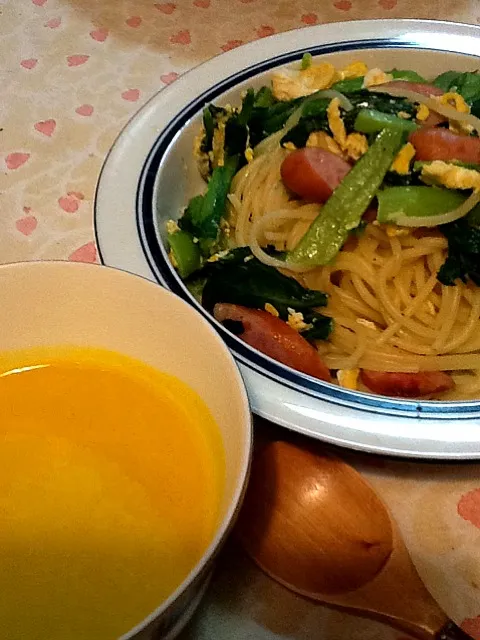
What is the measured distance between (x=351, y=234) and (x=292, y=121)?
0.36 meters

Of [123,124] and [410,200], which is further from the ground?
[410,200]

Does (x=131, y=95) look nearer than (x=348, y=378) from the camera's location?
No

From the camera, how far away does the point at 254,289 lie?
4.96 ft

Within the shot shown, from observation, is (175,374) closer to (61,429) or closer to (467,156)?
(61,429)

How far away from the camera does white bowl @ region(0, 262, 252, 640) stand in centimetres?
84

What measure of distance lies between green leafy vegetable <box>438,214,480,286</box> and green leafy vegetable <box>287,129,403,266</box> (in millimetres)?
208

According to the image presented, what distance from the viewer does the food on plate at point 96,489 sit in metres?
0.70

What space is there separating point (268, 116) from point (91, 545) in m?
1.35

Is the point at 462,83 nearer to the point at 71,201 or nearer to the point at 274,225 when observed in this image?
the point at 274,225

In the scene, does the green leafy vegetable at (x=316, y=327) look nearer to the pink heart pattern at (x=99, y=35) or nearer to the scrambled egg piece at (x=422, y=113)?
the scrambled egg piece at (x=422, y=113)

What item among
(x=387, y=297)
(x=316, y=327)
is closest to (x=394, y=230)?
(x=387, y=297)

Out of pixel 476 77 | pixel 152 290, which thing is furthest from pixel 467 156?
pixel 152 290

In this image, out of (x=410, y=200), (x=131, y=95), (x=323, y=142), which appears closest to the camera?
(x=410, y=200)

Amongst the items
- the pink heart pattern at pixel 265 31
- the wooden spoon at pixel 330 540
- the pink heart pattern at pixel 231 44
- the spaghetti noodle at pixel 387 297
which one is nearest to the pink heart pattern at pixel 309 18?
the pink heart pattern at pixel 265 31
